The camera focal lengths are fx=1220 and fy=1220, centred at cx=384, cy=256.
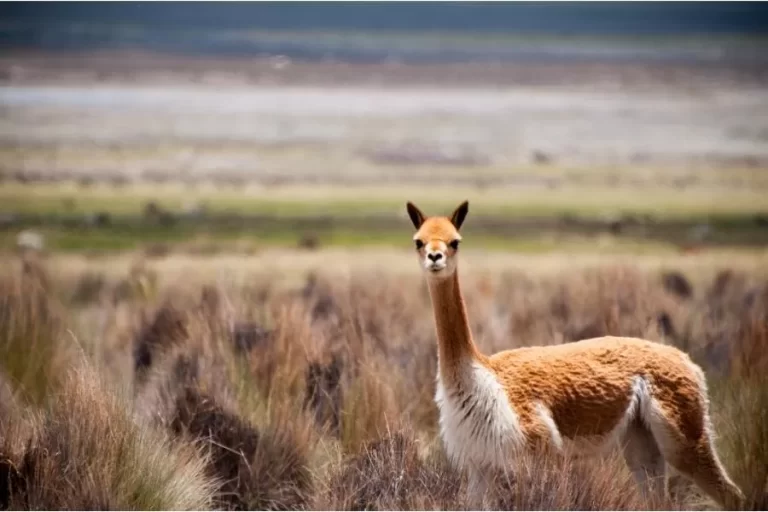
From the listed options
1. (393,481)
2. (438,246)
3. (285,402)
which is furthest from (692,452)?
(285,402)

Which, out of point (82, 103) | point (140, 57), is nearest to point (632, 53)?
point (140, 57)

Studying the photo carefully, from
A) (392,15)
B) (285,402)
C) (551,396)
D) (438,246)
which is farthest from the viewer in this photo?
(392,15)

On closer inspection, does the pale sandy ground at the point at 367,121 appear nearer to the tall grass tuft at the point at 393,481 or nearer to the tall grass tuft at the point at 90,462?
the tall grass tuft at the point at 90,462

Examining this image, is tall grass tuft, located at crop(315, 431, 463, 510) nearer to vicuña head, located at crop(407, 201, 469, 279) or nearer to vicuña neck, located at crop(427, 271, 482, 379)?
vicuña neck, located at crop(427, 271, 482, 379)

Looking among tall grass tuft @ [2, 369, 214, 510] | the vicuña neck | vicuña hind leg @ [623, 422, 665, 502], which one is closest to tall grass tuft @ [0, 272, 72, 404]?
tall grass tuft @ [2, 369, 214, 510]

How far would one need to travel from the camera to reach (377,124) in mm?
27469

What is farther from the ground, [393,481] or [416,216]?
[416,216]

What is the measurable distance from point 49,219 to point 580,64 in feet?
31.2

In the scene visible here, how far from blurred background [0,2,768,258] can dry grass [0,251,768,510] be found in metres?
2.34

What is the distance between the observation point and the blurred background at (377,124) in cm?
1083

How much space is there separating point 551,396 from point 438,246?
758mm

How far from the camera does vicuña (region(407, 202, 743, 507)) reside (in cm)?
482

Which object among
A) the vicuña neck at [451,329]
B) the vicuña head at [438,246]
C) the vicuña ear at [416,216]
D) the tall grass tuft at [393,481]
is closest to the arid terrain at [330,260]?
the tall grass tuft at [393,481]

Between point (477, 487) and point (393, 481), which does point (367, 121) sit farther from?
point (477, 487)
